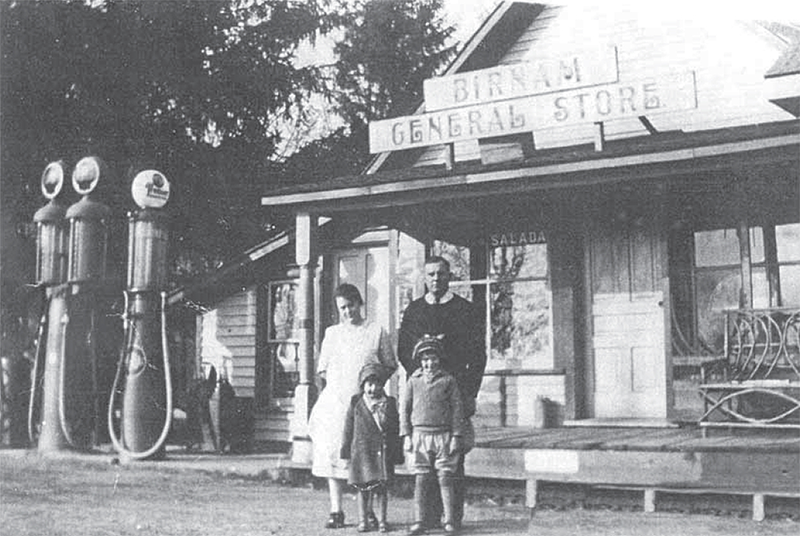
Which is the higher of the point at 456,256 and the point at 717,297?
the point at 456,256

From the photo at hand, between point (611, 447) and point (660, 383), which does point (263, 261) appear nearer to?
point (660, 383)

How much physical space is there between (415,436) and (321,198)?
12.9ft

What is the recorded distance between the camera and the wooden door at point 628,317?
34.1 ft

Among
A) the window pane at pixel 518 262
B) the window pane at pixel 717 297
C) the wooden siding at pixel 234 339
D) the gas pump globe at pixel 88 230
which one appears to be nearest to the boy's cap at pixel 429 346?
the window pane at pixel 717 297

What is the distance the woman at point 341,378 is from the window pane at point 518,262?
4829mm

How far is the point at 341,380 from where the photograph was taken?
6812 mm

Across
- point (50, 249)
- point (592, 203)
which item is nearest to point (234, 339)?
point (50, 249)

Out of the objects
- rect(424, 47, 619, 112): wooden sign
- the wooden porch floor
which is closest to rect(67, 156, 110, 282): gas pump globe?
rect(424, 47, 619, 112): wooden sign

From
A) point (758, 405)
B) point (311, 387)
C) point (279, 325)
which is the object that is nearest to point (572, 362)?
point (758, 405)

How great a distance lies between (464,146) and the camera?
41.7ft

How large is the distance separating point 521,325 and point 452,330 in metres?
4.93

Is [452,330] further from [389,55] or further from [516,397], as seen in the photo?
[389,55]

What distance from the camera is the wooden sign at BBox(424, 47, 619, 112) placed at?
9.23m

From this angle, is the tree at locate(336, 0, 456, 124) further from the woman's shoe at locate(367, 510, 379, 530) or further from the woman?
the woman's shoe at locate(367, 510, 379, 530)
